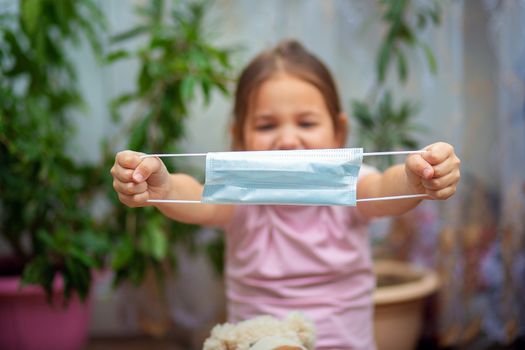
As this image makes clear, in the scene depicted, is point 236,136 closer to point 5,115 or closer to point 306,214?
point 306,214

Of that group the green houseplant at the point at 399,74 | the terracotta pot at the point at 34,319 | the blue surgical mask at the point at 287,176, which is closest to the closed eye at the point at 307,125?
the blue surgical mask at the point at 287,176

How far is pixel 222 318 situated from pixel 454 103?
2.83 feet

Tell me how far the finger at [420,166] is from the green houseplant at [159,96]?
0.62 meters

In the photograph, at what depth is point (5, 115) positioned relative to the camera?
1151 millimetres

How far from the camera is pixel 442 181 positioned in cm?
64

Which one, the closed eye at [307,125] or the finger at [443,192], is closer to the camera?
the finger at [443,192]

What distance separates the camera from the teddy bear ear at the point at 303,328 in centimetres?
72

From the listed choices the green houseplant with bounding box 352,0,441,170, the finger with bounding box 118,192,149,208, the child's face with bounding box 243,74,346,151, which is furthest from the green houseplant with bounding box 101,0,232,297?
the finger with bounding box 118,192,149,208

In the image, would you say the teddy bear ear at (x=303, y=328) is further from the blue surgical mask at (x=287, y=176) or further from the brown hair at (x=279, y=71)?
the brown hair at (x=279, y=71)

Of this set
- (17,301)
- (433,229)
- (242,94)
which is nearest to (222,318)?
(17,301)

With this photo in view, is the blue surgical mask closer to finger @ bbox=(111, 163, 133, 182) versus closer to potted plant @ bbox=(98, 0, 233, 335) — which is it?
finger @ bbox=(111, 163, 133, 182)

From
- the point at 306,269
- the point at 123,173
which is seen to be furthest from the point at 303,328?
the point at 123,173

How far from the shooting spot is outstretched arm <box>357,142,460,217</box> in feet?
2.10

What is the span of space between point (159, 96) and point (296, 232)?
0.60 metres
